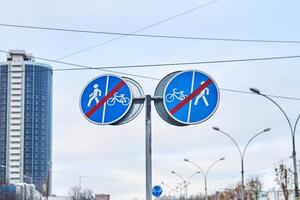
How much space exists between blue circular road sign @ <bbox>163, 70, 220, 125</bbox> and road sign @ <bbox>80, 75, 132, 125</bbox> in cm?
71

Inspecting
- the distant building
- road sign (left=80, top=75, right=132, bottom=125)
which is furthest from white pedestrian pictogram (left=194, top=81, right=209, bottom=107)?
the distant building

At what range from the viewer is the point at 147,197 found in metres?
11.9

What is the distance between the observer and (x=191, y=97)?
37.4ft

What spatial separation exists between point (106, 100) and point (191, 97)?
146cm

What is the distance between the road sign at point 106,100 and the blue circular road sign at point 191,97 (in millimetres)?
708

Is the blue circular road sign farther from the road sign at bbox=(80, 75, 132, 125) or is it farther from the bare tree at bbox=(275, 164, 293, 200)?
the bare tree at bbox=(275, 164, 293, 200)

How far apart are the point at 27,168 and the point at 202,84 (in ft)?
399

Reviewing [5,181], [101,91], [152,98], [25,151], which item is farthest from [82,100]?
[5,181]

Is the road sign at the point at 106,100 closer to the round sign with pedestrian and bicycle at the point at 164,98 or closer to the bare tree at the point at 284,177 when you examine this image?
the round sign with pedestrian and bicycle at the point at 164,98

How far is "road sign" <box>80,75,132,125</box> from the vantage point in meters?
11.6

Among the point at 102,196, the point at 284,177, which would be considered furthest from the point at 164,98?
the point at 102,196

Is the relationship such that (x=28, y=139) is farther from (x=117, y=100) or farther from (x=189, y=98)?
(x=189, y=98)

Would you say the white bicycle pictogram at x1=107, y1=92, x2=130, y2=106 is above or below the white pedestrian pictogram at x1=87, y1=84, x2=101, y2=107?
below

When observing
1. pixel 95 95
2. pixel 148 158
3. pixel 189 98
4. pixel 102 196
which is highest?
pixel 102 196
